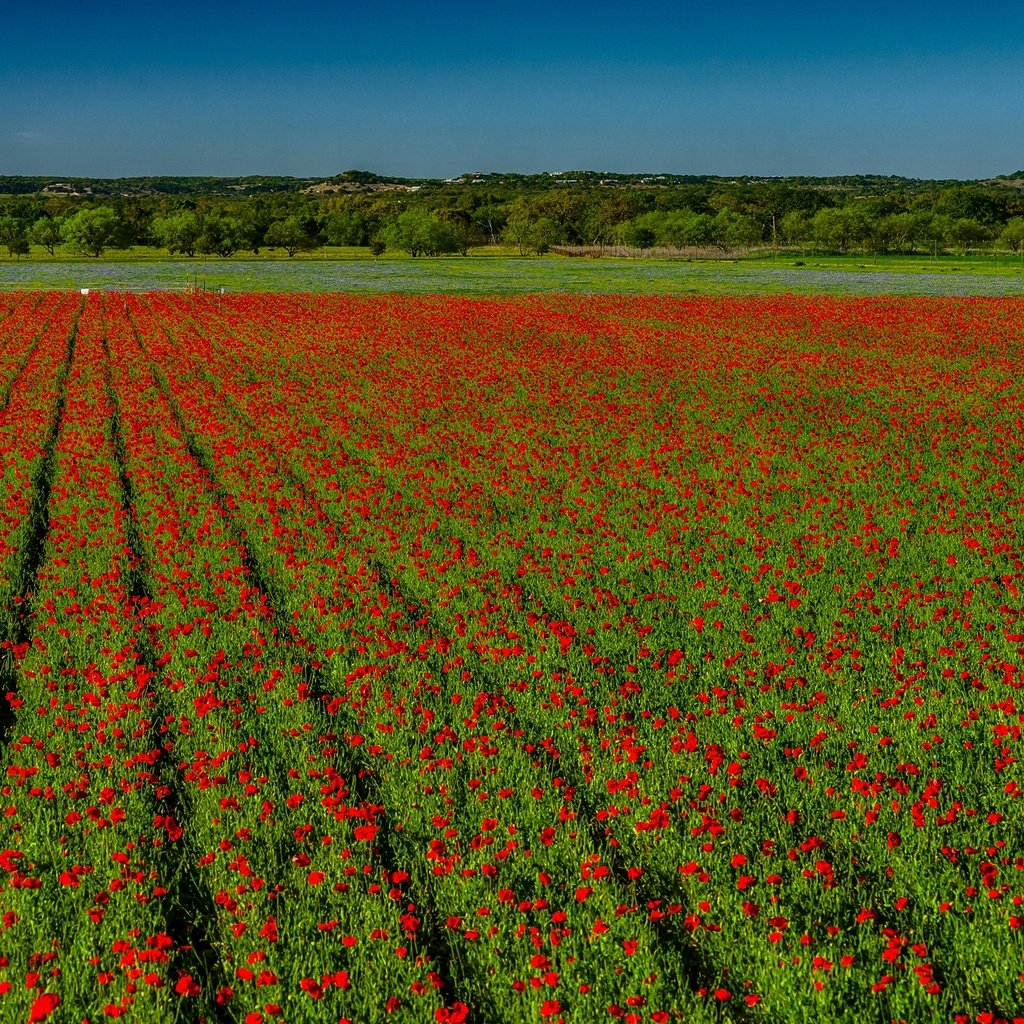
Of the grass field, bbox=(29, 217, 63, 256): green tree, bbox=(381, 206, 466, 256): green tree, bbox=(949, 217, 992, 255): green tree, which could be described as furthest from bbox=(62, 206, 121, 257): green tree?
bbox=(949, 217, 992, 255): green tree

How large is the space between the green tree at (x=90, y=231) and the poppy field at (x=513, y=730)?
128 m

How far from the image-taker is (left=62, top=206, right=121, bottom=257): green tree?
130500 millimetres

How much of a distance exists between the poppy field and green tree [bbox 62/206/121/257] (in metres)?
128

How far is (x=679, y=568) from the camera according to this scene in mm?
11914

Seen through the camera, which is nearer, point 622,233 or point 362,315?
point 362,315

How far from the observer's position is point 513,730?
25.8ft

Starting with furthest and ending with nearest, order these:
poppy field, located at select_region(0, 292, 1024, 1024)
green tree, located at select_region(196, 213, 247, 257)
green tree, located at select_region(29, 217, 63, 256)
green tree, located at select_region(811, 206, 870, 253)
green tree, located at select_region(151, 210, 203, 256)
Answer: green tree, located at select_region(29, 217, 63, 256) < green tree, located at select_region(196, 213, 247, 257) < green tree, located at select_region(151, 210, 203, 256) < green tree, located at select_region(811, 206, 870, 253) < poppy field, located at select_region(0, 292, 1024, 1024)

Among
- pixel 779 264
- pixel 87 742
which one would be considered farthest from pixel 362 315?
pixel 779 264

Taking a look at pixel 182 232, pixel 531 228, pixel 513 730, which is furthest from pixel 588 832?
pixel 531 228

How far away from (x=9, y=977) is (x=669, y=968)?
362 centimetres

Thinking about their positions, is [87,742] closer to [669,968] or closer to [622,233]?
[669,968]

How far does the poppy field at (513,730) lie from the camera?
5176 mm

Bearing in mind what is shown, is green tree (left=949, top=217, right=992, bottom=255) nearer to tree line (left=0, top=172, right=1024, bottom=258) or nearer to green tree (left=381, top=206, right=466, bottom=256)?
tree line (left=0, top=172, right=1024, bottom=258)

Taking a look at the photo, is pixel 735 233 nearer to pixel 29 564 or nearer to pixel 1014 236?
pixel 1014 236
